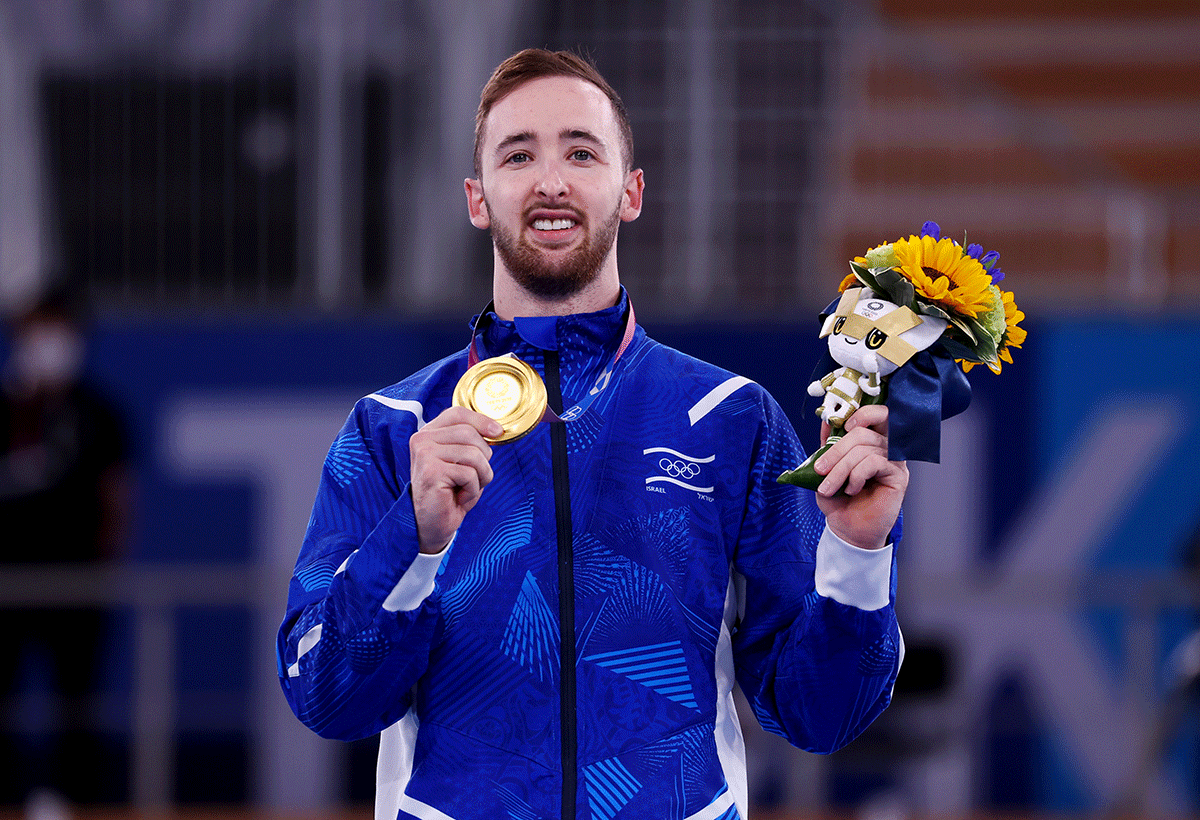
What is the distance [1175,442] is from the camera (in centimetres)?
707

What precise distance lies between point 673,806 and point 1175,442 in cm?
546

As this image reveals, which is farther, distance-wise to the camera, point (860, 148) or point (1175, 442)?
point (860, 148)

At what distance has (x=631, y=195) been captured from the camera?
8.17 ft

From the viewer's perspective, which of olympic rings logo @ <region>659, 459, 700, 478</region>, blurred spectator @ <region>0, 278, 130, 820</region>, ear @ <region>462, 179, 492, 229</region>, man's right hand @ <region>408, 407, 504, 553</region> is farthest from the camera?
blurred spectator @ <region>0, 278, 130, 820</region>

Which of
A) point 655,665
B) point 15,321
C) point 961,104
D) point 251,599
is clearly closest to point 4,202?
point 15,321

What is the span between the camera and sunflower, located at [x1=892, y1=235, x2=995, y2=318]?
215 centimetres

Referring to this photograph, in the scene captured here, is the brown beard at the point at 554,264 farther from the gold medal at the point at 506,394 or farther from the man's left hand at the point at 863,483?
the man's left hand at the point at 863,483

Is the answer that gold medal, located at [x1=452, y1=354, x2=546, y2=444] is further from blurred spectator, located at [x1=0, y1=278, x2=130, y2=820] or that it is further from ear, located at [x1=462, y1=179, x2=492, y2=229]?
blurred spectator, located at [x1=0, y1=278, x2=130, y2=820]

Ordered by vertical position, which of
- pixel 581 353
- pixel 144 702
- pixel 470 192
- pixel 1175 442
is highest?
pixel 470 192

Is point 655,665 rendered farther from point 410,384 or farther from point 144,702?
point 144,702

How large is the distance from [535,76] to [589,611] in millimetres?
795

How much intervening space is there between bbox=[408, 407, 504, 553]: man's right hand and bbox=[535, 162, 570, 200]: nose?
1.30 feet

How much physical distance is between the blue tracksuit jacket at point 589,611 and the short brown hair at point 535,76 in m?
0.29

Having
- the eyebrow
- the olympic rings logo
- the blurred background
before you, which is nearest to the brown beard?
the eyebrow
